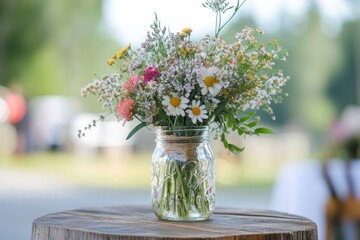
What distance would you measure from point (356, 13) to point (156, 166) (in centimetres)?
1178

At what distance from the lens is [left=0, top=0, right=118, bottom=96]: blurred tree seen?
42.9 feet

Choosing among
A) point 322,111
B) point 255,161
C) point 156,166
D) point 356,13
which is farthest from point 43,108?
point 156,166

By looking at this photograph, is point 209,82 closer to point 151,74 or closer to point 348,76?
point 151,74

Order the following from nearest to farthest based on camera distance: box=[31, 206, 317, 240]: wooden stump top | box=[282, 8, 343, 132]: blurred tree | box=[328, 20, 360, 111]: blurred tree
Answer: box=[31, 206, 317, 240]: wooden stump top
box=[282, 8, 343, 132]: blurred tree
box=[328, 20, 360, 111]: blurred tree

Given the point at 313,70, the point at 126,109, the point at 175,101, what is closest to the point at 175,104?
the point at 175,101

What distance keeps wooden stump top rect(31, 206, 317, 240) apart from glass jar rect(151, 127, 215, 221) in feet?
0.11

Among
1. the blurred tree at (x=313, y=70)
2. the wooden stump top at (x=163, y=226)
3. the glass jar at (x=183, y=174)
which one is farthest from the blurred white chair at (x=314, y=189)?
the blurred tree at (x=313, y=70)

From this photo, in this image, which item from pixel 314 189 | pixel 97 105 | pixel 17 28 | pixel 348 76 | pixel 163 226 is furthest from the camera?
pixel 97 105

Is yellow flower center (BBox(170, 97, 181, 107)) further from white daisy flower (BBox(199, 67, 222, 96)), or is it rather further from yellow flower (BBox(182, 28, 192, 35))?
yellow flower (BBox(182, 28, 192, 35))

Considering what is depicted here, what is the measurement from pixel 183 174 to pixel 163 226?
125 mm

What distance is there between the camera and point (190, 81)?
146cm

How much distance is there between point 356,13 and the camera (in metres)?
12.7

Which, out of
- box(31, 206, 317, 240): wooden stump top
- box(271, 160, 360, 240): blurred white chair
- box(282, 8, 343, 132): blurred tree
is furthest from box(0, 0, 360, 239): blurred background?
box(31, 206, 317, 240): wooden stump top

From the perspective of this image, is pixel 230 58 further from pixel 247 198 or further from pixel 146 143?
pixel 146 143
